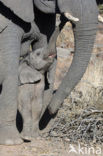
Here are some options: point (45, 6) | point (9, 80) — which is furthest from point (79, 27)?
point (9, 80)

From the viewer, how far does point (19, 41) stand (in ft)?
18.0

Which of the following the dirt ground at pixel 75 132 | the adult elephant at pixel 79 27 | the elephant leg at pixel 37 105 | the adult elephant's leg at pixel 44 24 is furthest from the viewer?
the adult elephant's leg at pixel 44 24

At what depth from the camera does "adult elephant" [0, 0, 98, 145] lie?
5270 mm

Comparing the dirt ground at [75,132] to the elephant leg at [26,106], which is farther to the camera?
the elephant leg at [26,106]

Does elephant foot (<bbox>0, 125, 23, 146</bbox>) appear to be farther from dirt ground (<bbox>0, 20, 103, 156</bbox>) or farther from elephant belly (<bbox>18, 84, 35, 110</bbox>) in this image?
elephant belly (<bbox>18, 84, 35, 110</bbox>)

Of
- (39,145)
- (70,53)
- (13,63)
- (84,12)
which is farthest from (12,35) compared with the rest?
(70,53)

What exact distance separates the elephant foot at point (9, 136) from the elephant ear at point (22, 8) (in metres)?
0.97

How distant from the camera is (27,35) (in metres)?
5.65

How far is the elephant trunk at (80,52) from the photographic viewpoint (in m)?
5.27

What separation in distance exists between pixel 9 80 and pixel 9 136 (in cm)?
50

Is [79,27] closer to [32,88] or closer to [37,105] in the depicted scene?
[32,88]

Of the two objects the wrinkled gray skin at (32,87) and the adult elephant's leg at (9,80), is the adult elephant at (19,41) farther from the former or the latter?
the wrinkled gray skin at (32,87)

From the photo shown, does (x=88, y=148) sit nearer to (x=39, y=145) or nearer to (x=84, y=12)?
(x=39, y=145)

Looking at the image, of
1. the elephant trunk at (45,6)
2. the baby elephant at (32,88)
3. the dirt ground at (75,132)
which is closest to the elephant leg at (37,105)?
the baby elephant at (32,88)
